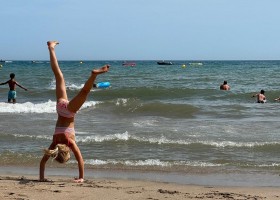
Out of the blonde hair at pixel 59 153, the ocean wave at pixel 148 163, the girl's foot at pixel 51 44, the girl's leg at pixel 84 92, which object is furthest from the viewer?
the ocean wave at pixel 148 163

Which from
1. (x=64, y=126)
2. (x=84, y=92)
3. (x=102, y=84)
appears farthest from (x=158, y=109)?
(x=84, y=92)

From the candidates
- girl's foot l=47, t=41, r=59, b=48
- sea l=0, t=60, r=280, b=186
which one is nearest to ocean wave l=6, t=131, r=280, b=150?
sea l=0, t=60, r=280, b=186

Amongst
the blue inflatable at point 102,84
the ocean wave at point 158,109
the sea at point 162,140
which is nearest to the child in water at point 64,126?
the sea at point 162,140

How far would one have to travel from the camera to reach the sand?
19.2ft

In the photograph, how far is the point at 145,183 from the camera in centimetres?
716

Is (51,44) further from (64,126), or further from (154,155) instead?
(154,155)

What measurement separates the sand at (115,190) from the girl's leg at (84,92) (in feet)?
3.38

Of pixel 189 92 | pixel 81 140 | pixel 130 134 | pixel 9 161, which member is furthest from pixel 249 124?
pixel 189 92

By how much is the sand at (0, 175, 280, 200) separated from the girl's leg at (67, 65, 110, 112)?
1.03 metres

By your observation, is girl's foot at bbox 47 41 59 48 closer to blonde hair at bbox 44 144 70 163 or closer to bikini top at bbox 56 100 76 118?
bikini top at bbox 56 100 76 118

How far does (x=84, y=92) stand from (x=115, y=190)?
1.30 metres

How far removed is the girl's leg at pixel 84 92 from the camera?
20.6 ft

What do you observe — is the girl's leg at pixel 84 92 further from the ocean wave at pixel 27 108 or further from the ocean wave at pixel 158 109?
the ocean wave at pixel 27 108

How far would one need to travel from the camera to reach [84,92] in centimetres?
637
